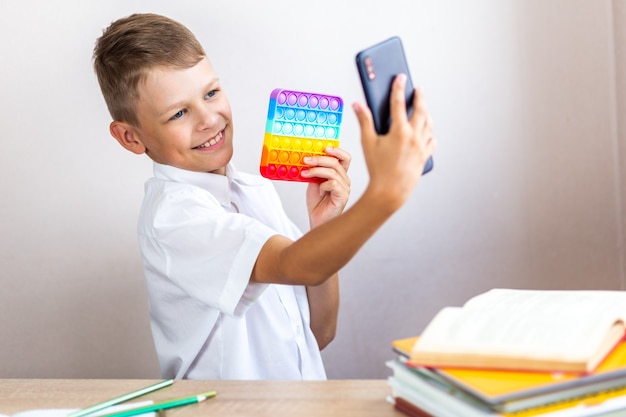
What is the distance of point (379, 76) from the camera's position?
0.76m

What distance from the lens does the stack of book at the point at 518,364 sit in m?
0.63

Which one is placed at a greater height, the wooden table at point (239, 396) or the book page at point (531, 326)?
the book page at point (531, 326)

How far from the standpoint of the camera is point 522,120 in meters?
1.44

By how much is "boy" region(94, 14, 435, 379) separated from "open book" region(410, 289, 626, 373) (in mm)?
211

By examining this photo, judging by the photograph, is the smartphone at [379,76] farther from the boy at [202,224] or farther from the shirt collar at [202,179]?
the shirt collar at [202,179]

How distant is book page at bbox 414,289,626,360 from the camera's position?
66cm

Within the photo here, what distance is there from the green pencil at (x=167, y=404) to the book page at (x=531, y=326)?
25 cm

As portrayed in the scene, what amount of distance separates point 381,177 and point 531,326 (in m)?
0.19

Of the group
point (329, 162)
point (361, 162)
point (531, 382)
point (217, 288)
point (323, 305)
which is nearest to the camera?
point (531, 382)

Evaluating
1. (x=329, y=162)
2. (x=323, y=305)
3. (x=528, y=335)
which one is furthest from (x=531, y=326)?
(x=323, y=305)

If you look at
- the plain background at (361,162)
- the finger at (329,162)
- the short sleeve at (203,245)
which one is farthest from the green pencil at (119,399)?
the plain background at (361,162)

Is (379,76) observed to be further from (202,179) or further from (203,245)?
(202,179)

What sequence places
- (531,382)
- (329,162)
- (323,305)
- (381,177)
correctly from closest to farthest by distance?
1. (531,382)
2. (381,177)
3. (329,162)
4. (323,305)

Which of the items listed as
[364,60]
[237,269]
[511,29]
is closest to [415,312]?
[511,29]
